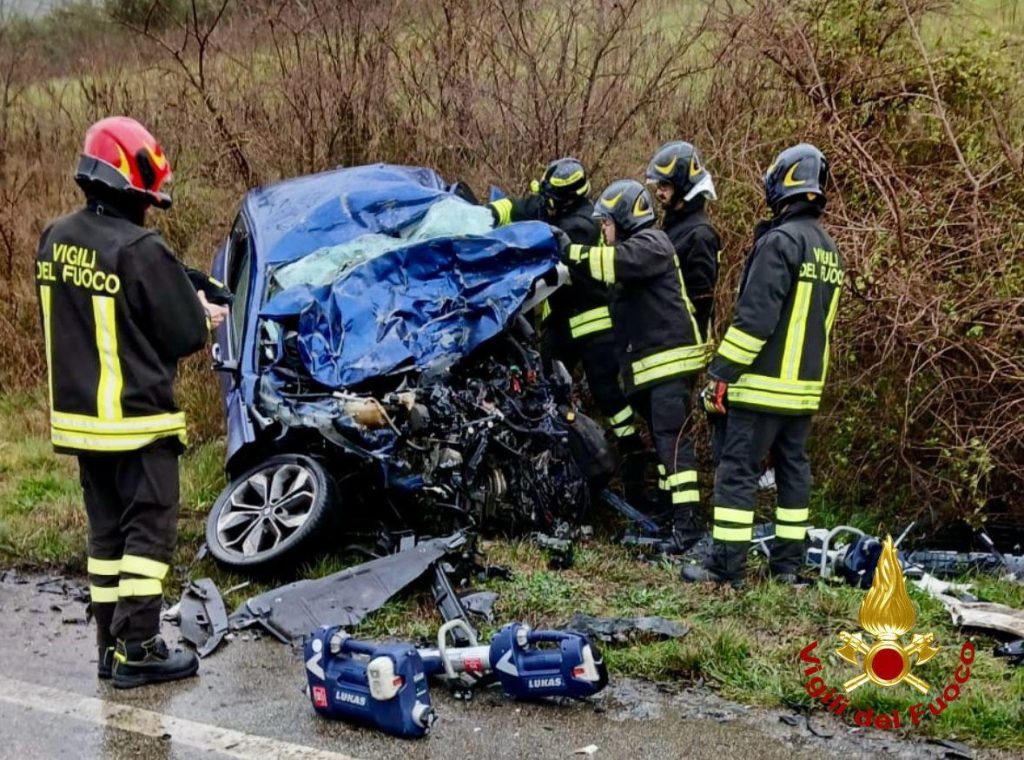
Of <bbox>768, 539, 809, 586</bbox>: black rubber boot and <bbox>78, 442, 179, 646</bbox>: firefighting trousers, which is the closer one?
<bbox>78, 442, 179, 646</bbox>: firefighting trousers

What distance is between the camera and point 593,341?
6.89 m

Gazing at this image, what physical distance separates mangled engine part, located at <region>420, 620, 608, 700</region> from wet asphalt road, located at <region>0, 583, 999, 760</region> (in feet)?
0.26

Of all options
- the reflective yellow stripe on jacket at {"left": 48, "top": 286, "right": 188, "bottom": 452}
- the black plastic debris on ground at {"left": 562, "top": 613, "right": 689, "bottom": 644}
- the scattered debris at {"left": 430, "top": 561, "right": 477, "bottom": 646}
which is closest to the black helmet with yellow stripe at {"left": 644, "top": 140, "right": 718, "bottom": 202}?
the scattered debris at {"left": 430, "top": 561, "right": 477, "bottom": 646}

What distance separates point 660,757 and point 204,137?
824 cm

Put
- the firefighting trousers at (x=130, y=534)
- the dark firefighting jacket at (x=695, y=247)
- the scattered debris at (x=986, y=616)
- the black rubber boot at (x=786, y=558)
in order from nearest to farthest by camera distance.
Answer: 1. the firefighting trousers at (x=130, y=534)
2. the scattered debris at (x=986, y=616)
3. the black rubber boot at (x=786, y=558)
4. the dark firefighting jacket at (x=695, y=247)

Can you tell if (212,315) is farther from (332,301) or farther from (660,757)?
(660,757)

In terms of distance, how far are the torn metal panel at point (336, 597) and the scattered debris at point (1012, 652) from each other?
7.51ft

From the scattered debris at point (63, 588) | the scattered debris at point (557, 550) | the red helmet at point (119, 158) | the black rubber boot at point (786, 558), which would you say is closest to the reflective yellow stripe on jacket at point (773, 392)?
the black rubber boot at point (786, 558)

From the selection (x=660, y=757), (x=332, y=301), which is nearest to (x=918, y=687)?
(x=660, y=757)

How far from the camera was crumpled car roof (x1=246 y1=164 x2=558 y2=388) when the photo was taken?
18.8ft

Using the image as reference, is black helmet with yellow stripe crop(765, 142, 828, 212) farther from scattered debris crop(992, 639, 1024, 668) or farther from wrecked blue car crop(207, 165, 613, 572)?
scattered debris crop(992, 639, 1024, 668)

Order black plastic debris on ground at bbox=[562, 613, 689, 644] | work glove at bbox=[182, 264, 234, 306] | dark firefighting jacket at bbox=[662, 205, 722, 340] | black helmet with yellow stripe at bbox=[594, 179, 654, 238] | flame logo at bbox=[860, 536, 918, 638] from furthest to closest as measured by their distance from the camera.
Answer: dark firefighting jacket at bbox=[662, 205, 722, 340]
black helmet with yellow stripe at bbox=[594, 179, 654, 238]
work glove at bbox=[182, 264, 234, 306]
black plastic debris on ground at bbox=[562, 613, 689, 644]
flame logo at bbox=[860, 536, 918, 638]

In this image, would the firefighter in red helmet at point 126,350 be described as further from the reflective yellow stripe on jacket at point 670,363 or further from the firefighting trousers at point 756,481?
the reflective yellow stripe on jacket at point 670,363

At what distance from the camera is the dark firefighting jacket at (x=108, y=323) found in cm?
412
